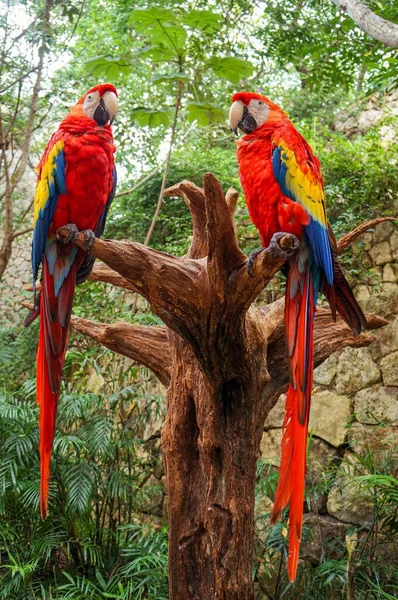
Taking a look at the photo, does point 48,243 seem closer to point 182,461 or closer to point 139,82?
point 182,461

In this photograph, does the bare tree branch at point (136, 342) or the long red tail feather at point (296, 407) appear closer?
the long red tail feather at point (296, 407)

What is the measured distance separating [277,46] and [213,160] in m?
0.87

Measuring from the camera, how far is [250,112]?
4.82 feet

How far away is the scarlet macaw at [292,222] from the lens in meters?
1.35


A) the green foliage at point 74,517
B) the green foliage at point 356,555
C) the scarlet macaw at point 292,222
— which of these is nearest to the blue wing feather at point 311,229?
the scarlet macaw at point 292,222

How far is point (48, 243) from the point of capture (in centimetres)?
149

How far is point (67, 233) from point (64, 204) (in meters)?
0.08

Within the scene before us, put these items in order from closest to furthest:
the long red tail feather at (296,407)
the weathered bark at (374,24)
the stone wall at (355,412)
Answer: the long red tail feather at (296,407) < the weathered bark at (374,24) < the stone wall at (355,412)

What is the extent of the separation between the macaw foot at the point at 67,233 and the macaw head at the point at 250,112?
1.61ft

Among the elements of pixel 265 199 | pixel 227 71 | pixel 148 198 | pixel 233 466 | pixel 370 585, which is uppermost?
pixel 148 198

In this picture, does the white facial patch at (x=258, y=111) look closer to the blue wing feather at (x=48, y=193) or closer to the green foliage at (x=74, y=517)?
the blue wing feather at (x=48, y=193)

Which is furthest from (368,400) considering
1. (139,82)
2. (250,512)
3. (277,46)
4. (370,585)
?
(139,82)

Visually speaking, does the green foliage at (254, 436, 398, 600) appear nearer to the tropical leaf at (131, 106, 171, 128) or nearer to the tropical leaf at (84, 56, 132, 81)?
the tropical leaf at (131, 106, 171, 128)

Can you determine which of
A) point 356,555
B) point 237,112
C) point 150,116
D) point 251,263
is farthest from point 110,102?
point 356,555
